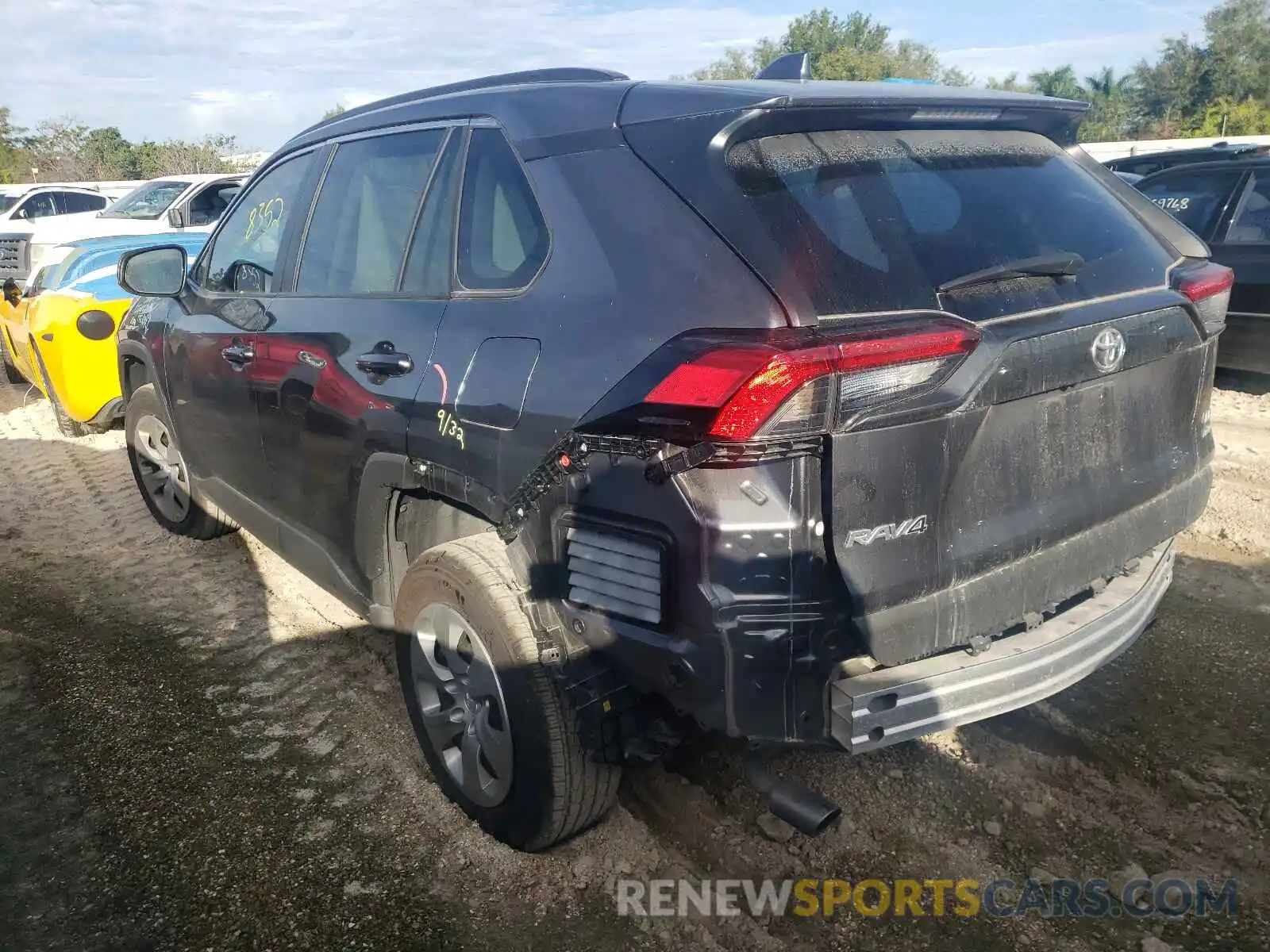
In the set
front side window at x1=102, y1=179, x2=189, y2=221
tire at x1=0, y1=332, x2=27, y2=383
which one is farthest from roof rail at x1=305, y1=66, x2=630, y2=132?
front side window at x1=102, y1=179, x2=189, y2=221

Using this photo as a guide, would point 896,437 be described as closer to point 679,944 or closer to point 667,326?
point 667,326

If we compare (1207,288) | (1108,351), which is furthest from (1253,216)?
(1108,351)

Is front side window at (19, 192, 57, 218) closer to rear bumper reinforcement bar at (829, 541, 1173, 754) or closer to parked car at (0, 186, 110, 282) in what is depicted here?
parked car at (0, 186, 110, 282)

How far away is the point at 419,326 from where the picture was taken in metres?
2.68

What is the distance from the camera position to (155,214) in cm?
1286

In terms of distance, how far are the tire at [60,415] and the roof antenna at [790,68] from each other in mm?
6068

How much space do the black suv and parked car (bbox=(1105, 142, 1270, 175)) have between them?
5.53 m

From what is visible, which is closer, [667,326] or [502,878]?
[667,326]

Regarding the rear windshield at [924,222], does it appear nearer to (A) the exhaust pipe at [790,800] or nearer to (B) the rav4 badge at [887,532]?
(B) the rav4 badge at [887,532]

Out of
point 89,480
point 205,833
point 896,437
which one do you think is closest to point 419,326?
point 896,437

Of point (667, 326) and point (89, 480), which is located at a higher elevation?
point (667, 326)

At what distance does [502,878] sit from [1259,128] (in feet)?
142

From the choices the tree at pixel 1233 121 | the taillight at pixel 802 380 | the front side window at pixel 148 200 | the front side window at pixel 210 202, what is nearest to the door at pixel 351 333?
the taillight at pixel 802 380

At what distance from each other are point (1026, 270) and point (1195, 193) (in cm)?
610
